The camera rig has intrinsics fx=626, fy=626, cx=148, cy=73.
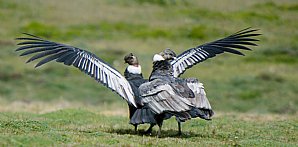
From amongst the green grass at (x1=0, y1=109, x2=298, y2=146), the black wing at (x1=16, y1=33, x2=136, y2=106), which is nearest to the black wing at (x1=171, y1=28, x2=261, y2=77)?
the green grass at (x1=0, y1=109, x2=298, y2=146)

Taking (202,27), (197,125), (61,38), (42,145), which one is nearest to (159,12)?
(202,27)

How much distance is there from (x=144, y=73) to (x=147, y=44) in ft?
33.1

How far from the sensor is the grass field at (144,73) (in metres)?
12.8

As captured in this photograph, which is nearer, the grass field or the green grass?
the green grass

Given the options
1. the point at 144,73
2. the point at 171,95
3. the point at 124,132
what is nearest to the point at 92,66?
the point at 171,95

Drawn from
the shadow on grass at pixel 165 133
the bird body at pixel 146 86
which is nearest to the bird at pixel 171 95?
the bird body at pixel 146 86

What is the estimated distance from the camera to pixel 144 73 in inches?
1300

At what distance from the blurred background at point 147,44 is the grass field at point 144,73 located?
0.07m

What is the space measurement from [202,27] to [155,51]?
1139cm

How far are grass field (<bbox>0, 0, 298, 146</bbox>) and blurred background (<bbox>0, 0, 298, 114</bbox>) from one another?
0.22 ft

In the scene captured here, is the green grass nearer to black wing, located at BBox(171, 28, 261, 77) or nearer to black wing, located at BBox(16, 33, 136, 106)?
black wing, located at BBox(16, 33, 136, 106)

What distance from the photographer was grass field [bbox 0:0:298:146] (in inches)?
505

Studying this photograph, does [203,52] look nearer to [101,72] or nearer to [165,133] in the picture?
[165,133]

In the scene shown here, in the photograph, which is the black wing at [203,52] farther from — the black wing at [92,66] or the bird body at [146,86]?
the black wing at [92,66]
